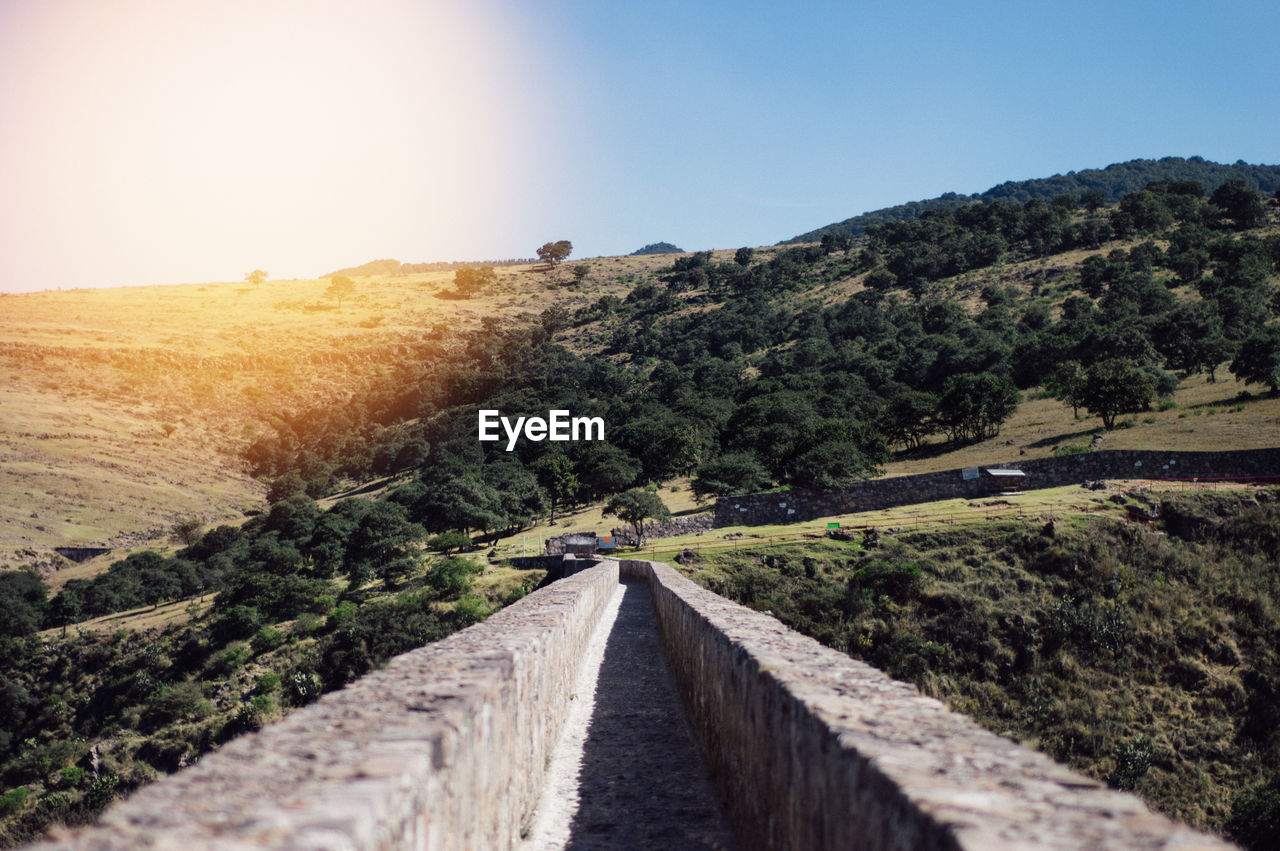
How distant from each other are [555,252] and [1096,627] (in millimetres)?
167593

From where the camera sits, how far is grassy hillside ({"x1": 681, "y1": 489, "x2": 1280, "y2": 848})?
2147cm

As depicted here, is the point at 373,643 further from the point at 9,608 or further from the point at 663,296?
the point at 663,296

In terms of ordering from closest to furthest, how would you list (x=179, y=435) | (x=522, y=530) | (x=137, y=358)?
(x=522, y=530) → (x=179, y=435) → (x=137, y=358)

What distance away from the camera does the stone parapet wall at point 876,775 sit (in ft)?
6.28

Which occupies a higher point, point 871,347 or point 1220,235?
point 1220,235

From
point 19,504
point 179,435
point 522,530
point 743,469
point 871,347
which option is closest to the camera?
point 743,469

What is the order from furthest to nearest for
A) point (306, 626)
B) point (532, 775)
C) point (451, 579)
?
1. point (306, 626)
2. point (451, 579)
3. point (532, 775)

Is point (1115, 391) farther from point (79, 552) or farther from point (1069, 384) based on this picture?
point (79, 552)

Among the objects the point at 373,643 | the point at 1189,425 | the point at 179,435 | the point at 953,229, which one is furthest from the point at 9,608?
the point at 953,229

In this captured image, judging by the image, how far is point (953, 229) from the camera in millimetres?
132000

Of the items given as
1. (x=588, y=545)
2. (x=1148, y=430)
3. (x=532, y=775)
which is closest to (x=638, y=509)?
(x=588, y=545)

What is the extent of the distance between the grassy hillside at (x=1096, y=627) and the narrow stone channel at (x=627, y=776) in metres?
13.1

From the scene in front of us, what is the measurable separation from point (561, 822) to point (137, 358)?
475ft

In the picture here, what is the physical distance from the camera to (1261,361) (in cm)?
5253
